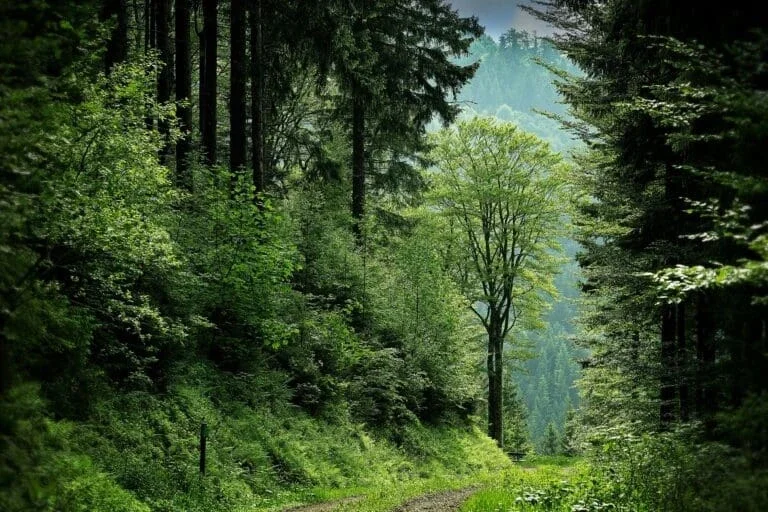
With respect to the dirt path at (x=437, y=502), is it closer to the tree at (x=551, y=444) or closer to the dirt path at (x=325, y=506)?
the dirt path at (x=325, y=506)

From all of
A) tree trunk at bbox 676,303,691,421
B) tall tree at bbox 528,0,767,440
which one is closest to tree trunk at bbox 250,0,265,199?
tall tree at bbox 528,0,767,440

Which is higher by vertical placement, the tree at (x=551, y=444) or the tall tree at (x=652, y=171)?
the tall tree at (x=652, y=171)

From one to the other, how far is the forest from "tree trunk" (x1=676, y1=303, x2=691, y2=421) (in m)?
0.07

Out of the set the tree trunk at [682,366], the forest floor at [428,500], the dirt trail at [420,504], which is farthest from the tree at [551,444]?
the dirt trail at [420,504]

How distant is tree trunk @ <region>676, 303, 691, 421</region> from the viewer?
11.5 m

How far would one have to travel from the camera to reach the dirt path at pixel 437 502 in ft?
34.7

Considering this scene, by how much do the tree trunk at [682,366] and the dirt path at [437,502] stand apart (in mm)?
4526

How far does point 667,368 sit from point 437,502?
495 centimetres

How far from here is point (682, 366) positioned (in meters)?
11.8

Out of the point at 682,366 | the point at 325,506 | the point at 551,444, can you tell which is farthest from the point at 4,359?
the point at 551,444

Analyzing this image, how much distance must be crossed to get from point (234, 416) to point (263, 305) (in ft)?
8.05

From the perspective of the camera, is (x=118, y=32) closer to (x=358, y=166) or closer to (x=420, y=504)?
Answer: (x=358, y=166)

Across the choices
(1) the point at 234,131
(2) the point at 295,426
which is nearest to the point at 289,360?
(2) the point at 295,426

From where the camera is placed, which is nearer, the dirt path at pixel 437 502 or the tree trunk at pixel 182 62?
the dirt path at pixel 437 502
